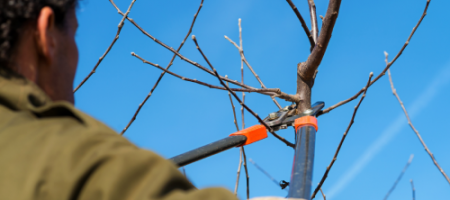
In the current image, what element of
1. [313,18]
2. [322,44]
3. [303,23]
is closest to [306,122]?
[322,44]

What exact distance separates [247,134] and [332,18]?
907mm

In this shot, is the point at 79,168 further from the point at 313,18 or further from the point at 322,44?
the point at 313,18

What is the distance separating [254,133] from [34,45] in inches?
60.8

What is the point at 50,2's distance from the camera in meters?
1.01

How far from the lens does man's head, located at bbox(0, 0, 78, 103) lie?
0.92m

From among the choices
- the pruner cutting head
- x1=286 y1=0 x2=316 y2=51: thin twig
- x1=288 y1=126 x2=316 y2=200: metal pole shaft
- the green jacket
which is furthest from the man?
x1=286 y1=0 x2=316 y2=51: thin twig

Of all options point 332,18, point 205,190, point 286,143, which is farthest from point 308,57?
point 205,190

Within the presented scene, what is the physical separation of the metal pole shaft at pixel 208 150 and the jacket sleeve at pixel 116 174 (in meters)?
1.25

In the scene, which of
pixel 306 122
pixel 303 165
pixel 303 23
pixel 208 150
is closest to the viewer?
pixel 303 165

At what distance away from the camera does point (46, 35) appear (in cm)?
95

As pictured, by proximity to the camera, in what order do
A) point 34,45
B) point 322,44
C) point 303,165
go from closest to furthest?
point 34,45
point 303,165
point 322,44

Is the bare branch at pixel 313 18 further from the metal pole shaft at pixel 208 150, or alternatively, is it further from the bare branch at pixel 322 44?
the metal pole shaft at pixel 208 150

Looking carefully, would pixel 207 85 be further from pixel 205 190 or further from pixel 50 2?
pixel 205 190

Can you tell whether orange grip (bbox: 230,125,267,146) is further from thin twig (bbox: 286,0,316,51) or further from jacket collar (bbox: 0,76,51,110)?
jacket collar (bbox: 0,76,51,110)
